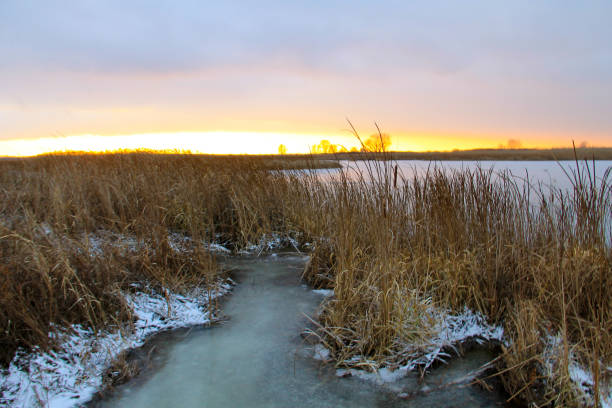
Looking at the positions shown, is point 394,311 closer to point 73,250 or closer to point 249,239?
point 73,250

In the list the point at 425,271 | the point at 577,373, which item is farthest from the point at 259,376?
the point at 577,373

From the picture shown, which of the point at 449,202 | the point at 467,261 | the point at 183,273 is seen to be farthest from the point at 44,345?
the point at 449,202

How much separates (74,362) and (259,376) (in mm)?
1232

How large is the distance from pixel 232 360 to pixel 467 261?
2.00 metres

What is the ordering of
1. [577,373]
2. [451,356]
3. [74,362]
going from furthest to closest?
[451,356]
[74,362]
[577,373]

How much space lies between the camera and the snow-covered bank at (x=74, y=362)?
2.42 metres

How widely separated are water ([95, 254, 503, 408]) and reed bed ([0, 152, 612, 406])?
208 mm

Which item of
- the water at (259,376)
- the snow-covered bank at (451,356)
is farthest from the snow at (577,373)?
the water at (259,376)

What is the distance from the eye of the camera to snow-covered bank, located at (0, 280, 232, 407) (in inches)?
95.2

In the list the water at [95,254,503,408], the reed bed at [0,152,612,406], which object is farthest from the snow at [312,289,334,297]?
the water at [95,254,503,408]

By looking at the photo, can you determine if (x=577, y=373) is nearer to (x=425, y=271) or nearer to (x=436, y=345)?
(x=436, y=345)

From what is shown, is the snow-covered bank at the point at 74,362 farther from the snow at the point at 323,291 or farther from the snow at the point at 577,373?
the snow at the point at 577,373

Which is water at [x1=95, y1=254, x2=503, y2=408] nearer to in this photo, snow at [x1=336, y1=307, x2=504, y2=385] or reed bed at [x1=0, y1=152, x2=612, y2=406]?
snow at [x1=336, y1=307, x2=504, y2=385]

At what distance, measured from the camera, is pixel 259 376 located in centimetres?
269
